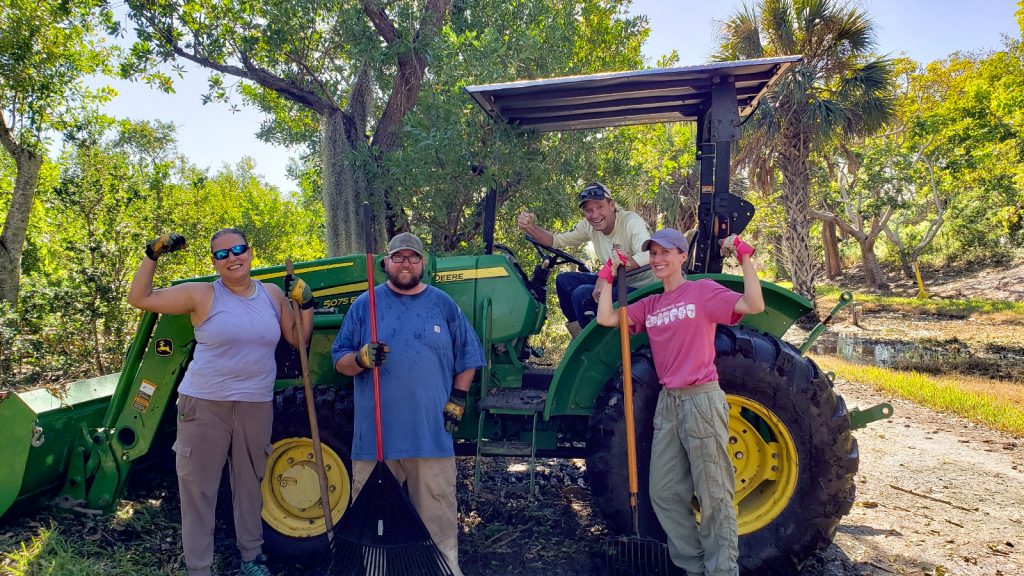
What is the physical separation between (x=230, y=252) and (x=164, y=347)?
0.95m

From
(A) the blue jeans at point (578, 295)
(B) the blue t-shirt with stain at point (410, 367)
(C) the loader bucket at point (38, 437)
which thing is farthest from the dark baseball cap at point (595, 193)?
(C) the loader bucket at point (38, 437)

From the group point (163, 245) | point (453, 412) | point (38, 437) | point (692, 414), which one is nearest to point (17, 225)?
point (38, 437)

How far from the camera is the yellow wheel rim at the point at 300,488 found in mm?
3395

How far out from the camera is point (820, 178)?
2341 cm

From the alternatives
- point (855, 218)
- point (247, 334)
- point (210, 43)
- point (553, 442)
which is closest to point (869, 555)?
point (553, 442)

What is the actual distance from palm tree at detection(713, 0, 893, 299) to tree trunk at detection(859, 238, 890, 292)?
11.3 m

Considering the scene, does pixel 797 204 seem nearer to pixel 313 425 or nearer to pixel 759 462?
pixel 759 462

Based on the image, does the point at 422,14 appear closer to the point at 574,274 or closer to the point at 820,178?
the point at 574,274

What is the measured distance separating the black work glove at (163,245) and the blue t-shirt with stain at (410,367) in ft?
2.94

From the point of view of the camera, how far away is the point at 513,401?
11.8ft

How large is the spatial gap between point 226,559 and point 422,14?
6.28m

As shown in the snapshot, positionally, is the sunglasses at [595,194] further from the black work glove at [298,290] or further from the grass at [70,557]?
the grass at [70,557]

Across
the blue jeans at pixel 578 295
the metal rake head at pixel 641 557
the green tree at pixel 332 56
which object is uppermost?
the green tree at pixel 332 56

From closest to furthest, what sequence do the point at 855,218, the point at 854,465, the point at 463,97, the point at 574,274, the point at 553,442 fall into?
the point at 854,465 → the point at 553,442 → the point at 574,274 → the point at 463,97 → the point at 855,218
